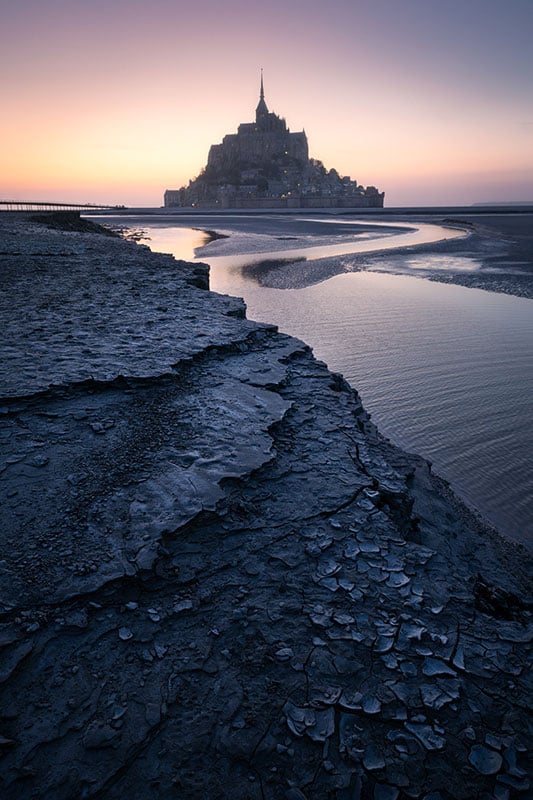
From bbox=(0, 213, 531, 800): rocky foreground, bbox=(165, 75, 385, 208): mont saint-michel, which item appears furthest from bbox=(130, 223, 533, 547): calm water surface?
bbox=(165, 75, 385, 208): mont saint-michel

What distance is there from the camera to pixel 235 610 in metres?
1.98

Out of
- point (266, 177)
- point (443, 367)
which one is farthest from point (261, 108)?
point (443, 367)

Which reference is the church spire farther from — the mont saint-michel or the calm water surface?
the calm water surface

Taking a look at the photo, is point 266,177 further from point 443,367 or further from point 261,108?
point 443,367

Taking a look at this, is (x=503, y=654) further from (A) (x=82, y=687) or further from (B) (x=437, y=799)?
(A) (x=82, y=687)

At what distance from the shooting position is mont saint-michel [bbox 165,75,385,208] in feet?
340

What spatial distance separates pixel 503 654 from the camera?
190 centimetres

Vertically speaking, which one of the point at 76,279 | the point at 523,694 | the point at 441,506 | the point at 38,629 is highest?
the point at 76,279

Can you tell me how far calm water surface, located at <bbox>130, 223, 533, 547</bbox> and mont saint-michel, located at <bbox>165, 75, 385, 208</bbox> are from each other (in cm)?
9734

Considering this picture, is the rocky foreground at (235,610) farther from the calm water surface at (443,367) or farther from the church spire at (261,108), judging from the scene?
the church spire at (261,108)

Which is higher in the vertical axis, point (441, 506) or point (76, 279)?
point (76, 279)

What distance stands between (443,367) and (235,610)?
19.8 feet

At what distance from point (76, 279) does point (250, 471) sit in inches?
243

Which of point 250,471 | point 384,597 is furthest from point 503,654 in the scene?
point 250,471
